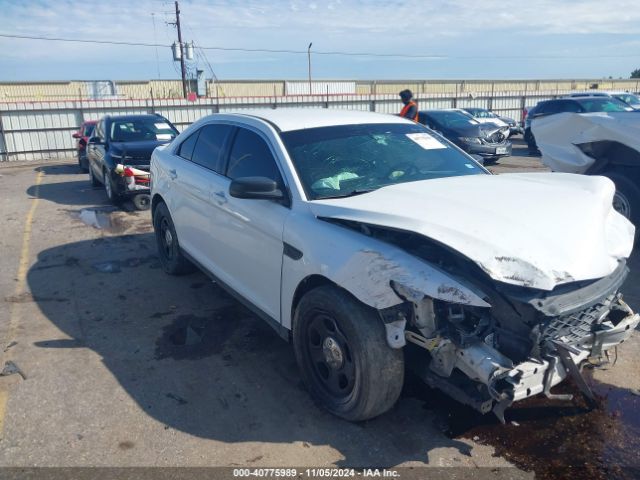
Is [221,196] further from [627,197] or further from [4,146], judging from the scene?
[4,146]

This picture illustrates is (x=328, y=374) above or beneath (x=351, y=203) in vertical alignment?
beneath

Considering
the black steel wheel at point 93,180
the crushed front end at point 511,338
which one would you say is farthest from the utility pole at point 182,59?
the crushed front end at point 511,338

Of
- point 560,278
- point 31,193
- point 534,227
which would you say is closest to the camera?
point 560,278

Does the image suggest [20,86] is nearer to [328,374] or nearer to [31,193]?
[31,193]

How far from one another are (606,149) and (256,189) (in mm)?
5086

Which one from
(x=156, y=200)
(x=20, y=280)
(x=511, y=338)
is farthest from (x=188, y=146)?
(x=511, y=338)

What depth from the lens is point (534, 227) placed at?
2.84 metres

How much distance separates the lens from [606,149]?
6.61 m

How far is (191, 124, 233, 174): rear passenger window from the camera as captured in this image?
4.60 m

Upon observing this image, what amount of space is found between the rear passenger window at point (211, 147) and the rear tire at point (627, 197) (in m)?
4.84

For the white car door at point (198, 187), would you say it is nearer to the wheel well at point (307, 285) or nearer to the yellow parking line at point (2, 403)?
the wheel well at point (307, 285)

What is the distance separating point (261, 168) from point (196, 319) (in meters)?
1.67

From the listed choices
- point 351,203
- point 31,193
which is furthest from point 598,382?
point 31,193

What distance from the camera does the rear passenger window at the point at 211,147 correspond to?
4.60 m
